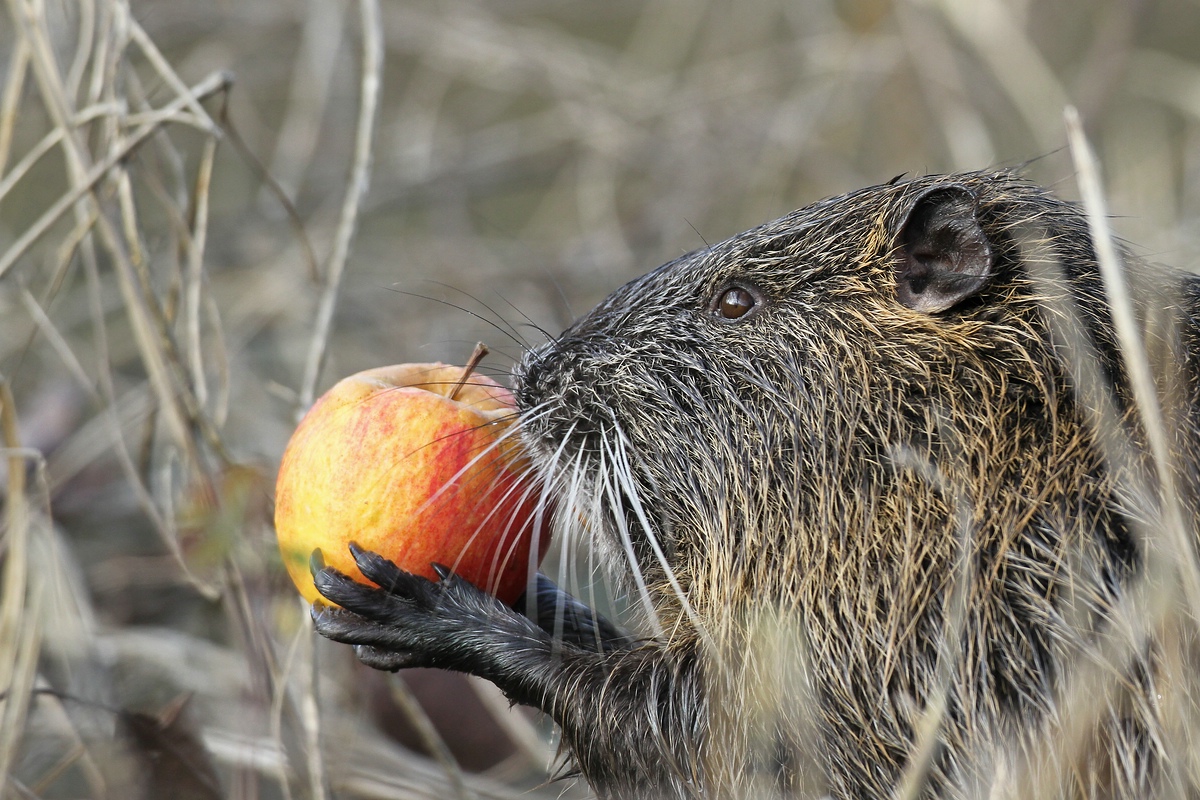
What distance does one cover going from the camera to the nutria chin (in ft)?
5.93

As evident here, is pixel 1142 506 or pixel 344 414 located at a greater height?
pixel 344 414

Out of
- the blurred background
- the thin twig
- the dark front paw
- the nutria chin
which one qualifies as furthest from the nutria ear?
the thin twig

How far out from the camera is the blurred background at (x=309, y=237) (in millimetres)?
2434

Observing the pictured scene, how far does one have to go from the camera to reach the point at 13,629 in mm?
2305

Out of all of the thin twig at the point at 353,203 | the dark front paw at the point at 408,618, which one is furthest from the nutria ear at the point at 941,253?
the thin twig at the point at 353,203

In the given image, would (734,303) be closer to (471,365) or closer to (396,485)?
(471,365)

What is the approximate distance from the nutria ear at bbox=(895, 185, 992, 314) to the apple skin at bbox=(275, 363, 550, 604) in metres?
0.75

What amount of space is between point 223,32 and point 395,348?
2014 millimetres

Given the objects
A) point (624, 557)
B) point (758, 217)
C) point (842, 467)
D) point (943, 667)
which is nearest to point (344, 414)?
point (624, 557)

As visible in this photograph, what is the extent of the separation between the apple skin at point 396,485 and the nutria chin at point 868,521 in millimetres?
53

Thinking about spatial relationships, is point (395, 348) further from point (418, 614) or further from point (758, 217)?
point (418, 614)

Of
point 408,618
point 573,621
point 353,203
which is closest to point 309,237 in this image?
point 353,203

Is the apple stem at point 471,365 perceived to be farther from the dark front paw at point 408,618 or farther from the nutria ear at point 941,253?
the nutria ear at point 941,253

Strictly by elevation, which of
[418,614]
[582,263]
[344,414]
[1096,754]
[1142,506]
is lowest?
[1096,754]
